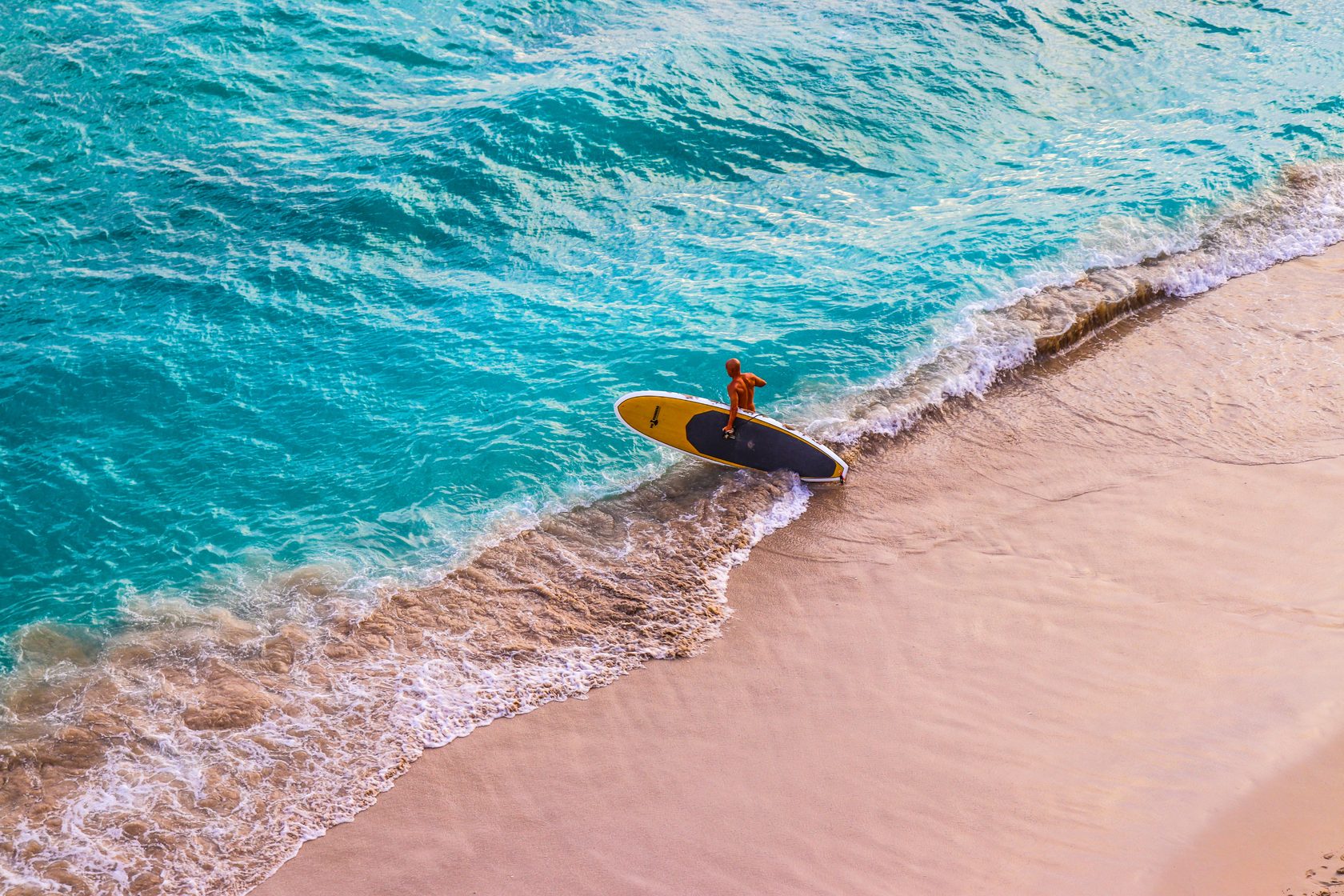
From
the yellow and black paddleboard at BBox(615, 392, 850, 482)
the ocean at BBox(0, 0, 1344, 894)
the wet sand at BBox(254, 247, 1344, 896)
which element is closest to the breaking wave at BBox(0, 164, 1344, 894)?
the ocean at BBox(0, 0, 1344, 894)

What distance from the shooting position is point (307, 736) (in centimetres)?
725

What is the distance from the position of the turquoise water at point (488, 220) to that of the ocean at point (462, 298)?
0.23ft

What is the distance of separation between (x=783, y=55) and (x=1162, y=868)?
50.1ft

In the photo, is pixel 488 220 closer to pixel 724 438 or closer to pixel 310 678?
pixel 724 438

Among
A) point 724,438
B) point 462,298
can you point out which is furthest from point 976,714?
point 462,298

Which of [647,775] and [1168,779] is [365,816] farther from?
[1168,779]

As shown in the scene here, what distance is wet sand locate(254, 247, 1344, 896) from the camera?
617 centimetres

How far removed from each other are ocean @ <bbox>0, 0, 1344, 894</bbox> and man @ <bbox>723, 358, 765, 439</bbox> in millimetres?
680

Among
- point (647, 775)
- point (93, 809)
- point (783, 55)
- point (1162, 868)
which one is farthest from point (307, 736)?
point (783, 55)

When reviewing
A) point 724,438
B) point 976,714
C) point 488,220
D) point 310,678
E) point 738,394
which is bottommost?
point 310,678

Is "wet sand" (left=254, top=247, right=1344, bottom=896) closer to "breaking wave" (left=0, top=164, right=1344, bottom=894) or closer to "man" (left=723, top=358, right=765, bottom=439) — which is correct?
"breaking wave" (left=0, top=164, right=1344, bottom=894)

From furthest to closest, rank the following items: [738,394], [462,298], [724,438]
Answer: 1. [462,298]
2. [724,438]
3. [738,394]

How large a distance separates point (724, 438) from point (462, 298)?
15.9 ft

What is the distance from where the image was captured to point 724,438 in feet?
31.7
